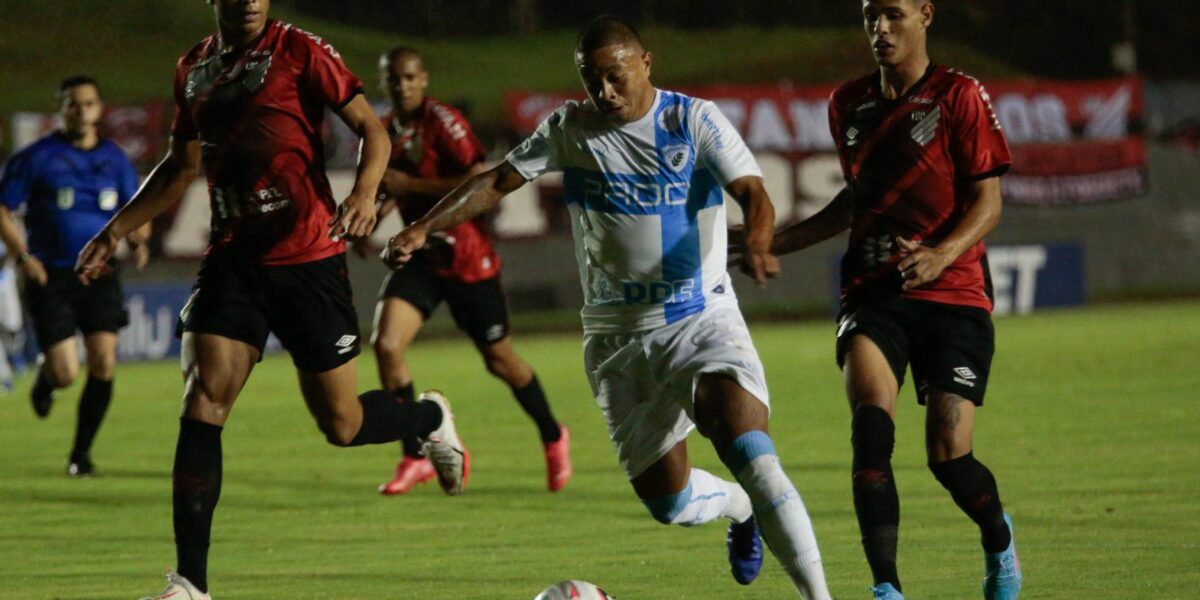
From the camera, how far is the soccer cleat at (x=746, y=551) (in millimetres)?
6953

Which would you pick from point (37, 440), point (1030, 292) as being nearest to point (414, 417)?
point (37, 440)

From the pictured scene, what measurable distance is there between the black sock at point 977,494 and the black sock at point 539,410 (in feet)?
14.5

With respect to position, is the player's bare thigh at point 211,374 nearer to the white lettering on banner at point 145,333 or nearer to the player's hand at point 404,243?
the player's hand at point 404,243

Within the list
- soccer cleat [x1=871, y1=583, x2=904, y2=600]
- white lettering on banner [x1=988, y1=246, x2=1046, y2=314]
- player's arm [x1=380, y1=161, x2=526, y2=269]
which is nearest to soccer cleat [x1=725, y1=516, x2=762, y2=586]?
soccer cleat [x1=871, y1=583, x2=904, y2=600]

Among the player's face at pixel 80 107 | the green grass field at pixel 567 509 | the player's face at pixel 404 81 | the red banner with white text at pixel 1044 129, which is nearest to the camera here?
the green grass field at pixel 567 509

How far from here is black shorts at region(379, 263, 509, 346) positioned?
34.5 ft

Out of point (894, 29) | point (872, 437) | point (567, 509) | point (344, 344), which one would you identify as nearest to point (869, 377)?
point (872, 437)

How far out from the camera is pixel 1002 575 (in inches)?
250

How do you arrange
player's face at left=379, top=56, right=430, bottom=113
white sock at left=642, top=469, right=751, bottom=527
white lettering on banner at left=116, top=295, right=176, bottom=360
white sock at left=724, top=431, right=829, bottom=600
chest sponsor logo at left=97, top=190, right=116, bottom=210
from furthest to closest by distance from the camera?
white lettering on banner at left=116, top=295, right=176, bottom=360, chest sponsor logo at left=97, top=190, right=116, bottom=210, player's face at left=379, top=56, right=430, bottom=113, white sock at left=642, top=469, right=751, bottom=527, white sock at left=724, top=431, right=829, bottom=600

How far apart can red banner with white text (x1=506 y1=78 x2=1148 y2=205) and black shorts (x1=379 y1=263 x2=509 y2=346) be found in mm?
18111

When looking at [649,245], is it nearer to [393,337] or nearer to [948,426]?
[948,426]

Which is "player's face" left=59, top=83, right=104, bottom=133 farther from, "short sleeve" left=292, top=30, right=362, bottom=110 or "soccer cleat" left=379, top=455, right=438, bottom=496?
"short sleeve" left=292, top=30, right=362, bottom=110

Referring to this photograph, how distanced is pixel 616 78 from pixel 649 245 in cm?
57

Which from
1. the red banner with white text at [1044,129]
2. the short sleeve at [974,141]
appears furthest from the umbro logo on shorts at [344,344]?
the red banner with white text at [1044,129]
